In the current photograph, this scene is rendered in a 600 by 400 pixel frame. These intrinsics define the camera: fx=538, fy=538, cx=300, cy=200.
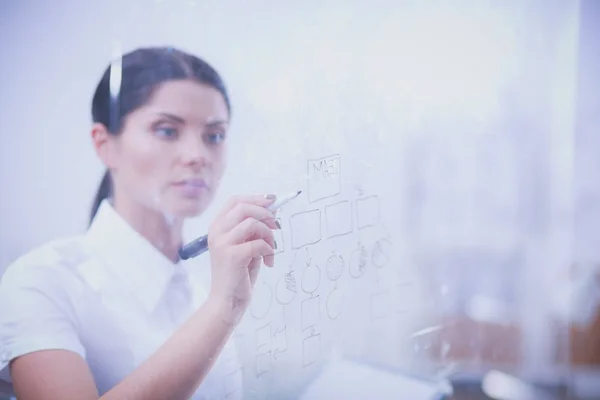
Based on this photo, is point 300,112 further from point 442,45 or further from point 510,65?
point 510,65

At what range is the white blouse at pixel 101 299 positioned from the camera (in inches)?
23.3

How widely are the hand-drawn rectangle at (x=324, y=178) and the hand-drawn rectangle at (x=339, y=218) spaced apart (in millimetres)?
20

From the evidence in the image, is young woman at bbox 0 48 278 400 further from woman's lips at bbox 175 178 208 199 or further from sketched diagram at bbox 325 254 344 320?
sketched diagram at bbox 325 254 344 320

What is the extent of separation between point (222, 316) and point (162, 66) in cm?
30

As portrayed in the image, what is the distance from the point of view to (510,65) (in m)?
0.93

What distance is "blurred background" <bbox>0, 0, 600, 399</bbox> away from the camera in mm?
617

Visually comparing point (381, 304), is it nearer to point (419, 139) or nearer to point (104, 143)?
point (419, 139)

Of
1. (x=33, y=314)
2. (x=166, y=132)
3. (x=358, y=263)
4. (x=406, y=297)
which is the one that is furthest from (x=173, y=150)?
(x=406, y=297)

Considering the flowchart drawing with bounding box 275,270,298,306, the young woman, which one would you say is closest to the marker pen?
the young woman

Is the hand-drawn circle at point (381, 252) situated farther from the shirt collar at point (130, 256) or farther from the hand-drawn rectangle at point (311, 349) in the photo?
the shirt collar at point (130, 256)

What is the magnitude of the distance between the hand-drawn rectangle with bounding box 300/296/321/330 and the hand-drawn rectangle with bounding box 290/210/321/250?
3.3 inches

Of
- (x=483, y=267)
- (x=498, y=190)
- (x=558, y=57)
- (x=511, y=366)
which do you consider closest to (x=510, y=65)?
(x=558, y=57)

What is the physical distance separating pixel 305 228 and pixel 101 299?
0.28 m

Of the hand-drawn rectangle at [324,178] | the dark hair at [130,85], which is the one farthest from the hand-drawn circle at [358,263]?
the dark hair at [130,85]
